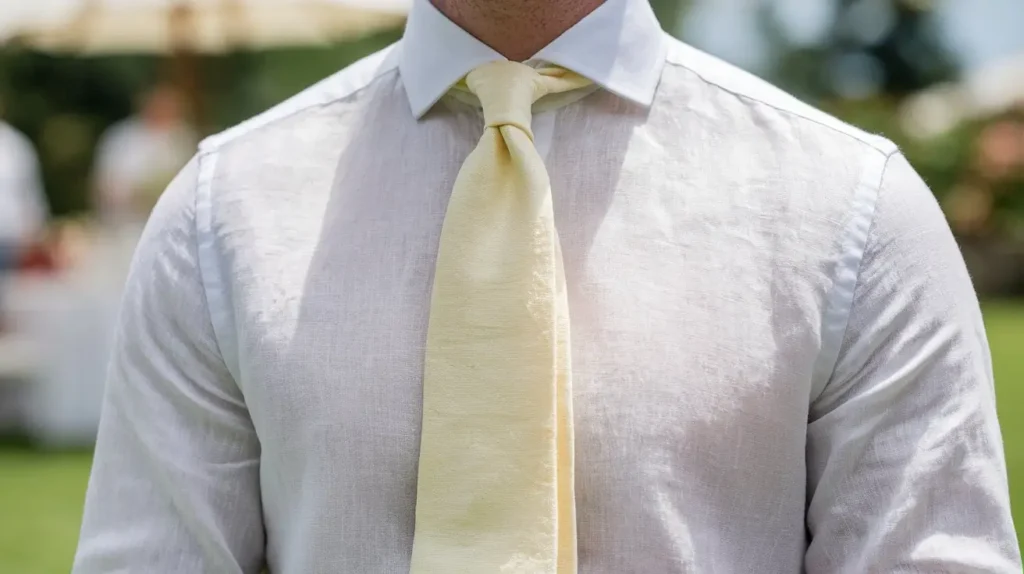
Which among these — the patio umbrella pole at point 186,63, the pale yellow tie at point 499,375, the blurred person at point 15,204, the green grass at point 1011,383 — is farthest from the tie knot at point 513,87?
the patio umbrella pole at point 186,63

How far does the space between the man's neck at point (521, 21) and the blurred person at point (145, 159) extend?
620cm

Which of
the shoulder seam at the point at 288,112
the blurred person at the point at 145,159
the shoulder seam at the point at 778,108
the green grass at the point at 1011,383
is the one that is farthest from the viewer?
the blurred person at the point at 145,159

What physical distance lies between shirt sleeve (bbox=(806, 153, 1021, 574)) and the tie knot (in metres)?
0.36

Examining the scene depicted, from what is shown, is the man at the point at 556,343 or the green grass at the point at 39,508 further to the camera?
the green grass at the point at 39,508

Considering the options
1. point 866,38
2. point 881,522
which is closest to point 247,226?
point 881,522

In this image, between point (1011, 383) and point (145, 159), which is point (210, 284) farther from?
Answer: point (1011, 383)

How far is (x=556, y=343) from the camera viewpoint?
1.33 meters

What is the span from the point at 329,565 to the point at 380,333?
24 centimetres

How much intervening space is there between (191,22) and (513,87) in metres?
8.06

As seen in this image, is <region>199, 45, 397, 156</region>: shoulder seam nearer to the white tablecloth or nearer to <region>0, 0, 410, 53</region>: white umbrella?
the white tablecloth

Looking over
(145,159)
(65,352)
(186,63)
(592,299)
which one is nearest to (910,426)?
(592,299)

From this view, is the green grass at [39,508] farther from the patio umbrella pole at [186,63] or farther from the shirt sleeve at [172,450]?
the shirt sleeve at [172,450]

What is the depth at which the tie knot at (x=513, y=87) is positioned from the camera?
54.9 inches

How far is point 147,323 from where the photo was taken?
4.74 ft
